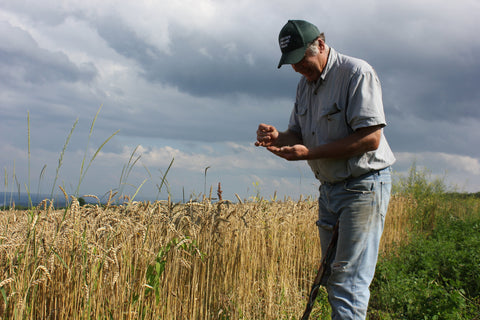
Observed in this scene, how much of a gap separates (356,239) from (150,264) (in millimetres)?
1427

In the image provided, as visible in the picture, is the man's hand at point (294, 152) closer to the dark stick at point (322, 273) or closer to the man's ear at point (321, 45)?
the dark stick at point (322, 273)

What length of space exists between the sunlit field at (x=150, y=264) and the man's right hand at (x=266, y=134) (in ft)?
2.30

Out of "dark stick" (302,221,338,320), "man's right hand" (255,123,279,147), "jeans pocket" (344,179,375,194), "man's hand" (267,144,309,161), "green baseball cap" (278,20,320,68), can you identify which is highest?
"green baseball cap" (278,20,320,68)

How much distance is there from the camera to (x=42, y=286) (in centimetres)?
260

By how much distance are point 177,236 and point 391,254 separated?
538 centimetres

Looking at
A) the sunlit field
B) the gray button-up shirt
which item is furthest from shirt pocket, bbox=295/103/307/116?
the sunlit field

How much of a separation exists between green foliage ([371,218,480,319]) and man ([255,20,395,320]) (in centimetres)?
203

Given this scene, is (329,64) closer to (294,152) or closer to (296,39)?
(296,39)

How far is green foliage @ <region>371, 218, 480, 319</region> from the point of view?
4.32m

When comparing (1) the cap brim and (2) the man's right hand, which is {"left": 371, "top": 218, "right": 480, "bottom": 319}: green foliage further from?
(1) the cap brim

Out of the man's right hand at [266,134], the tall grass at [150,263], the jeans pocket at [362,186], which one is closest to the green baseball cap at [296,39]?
the man's right hand at [266,134]

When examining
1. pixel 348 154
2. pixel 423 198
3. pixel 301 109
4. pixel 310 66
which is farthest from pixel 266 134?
pixel 423 198

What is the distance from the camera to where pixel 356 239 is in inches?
102

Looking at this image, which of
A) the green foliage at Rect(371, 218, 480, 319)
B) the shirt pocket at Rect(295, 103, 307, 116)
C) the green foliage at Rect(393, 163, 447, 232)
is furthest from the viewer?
the green foliage at Rect(393, 163, 447, 232)
